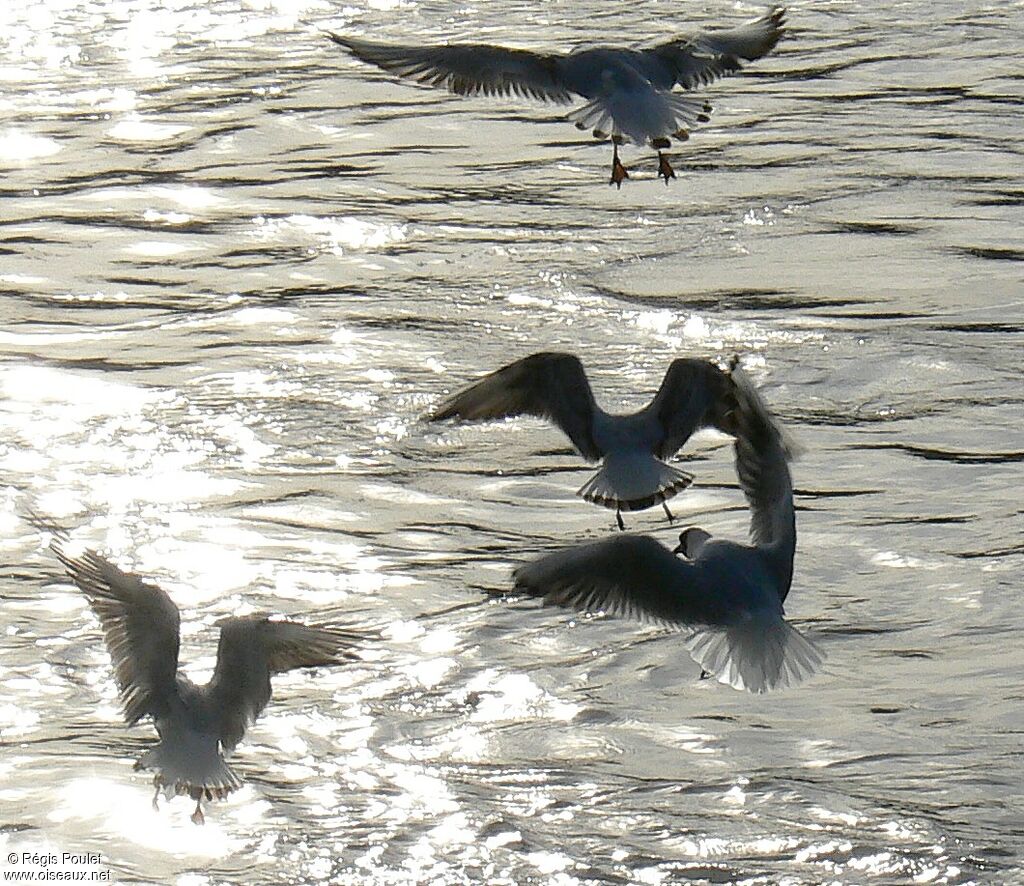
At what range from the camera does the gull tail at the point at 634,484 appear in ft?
20.0

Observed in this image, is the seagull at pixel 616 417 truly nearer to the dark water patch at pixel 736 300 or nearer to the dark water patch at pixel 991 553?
the dark water patch at pixel 991 553

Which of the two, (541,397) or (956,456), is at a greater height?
(541,397)

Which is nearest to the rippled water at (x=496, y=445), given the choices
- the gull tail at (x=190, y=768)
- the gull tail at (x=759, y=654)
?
the gull tail at (x=190, y=768)

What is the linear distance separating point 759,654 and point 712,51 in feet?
11.3

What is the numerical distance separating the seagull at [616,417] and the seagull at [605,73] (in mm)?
1368

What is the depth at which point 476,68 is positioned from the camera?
813cm

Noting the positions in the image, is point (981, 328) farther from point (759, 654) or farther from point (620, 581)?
point (620, 581)

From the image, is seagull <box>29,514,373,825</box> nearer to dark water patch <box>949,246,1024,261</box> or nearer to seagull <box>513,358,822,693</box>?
seagull <box>513,358,822,693</box>

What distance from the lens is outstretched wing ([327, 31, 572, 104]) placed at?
7.99 meters

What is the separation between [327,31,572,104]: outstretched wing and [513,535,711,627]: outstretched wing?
307 centimetres

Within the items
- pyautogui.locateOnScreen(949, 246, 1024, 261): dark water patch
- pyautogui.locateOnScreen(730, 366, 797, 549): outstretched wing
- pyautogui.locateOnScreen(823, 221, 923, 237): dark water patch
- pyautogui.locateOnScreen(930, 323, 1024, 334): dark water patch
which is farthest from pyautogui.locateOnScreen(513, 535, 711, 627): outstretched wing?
pyautogui.locateOnScreen(823, 221, 923, 237): dark water patch

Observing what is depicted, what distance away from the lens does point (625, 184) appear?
36.1 ft

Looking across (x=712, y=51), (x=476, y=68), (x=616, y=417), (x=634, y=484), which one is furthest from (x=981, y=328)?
(x=634, y=484)

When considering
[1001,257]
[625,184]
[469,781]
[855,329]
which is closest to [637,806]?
[469,781]
